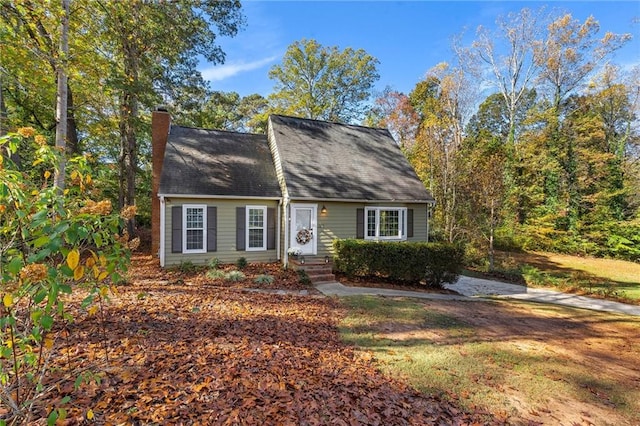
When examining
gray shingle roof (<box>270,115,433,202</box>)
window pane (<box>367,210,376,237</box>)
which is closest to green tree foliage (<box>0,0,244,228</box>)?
gray shingle roof (<box>270,115,433,202</box>)

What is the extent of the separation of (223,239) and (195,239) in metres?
0.95

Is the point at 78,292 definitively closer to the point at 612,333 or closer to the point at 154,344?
the point at 154,344

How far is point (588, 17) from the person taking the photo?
1969 cm

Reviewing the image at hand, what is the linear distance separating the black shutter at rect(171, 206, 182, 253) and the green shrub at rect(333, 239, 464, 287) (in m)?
5.49

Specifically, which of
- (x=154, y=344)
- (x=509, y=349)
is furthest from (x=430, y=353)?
(x=154, y=344)

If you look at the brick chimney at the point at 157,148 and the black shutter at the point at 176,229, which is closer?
the black shutter at the point at 176,229

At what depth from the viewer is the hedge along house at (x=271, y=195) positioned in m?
10.7

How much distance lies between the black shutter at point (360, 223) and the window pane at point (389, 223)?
3.16 ft

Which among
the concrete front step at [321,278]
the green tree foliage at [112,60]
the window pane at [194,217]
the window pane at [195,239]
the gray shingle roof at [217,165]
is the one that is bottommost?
the concrete front step at [321,278]

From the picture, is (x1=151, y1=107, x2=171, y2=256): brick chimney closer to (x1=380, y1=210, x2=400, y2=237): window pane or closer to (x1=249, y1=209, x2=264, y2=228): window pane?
(x1=249, y1=209, x2=264, y2=228): window pane

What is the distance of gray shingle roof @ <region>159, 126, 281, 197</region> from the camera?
10.8 m

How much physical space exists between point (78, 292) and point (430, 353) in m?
6.84

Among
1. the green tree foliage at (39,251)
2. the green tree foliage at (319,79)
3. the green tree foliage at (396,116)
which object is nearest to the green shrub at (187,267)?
the green tree foliage at (39,251)

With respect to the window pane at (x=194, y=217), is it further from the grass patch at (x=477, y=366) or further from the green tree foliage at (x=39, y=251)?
the green tree foliage at (x=39, y=251)
